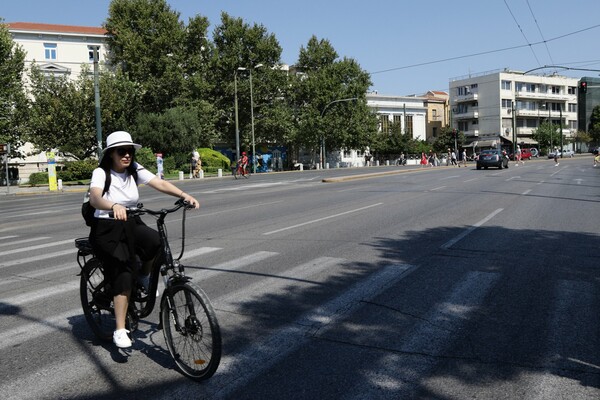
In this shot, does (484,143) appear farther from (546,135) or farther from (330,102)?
(330,102)

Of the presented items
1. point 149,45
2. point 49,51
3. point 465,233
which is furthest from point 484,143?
point 465,233

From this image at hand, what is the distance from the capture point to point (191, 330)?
3746 mm

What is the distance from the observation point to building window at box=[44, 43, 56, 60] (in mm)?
55938

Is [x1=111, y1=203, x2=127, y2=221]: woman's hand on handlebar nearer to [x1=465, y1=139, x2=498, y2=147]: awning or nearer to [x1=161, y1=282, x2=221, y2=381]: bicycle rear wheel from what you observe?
[x1=161, y1=282, x2=221, y2=381]: bicycle rear wheel

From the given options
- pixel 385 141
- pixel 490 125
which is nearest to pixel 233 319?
pixel 385 141

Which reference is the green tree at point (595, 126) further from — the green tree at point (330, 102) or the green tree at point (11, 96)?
the green tree at point (11, 96)

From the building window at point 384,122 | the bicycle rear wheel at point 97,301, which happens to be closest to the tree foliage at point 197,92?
the building window at point 384,122

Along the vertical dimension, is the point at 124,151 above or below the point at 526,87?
below

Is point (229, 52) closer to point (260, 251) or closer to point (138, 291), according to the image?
point (260, 251)

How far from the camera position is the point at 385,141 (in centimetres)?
7725

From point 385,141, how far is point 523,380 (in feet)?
246

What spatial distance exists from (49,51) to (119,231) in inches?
2351

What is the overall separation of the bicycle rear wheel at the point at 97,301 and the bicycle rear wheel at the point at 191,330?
74 centimetres

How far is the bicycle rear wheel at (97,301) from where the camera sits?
4.46 metres
